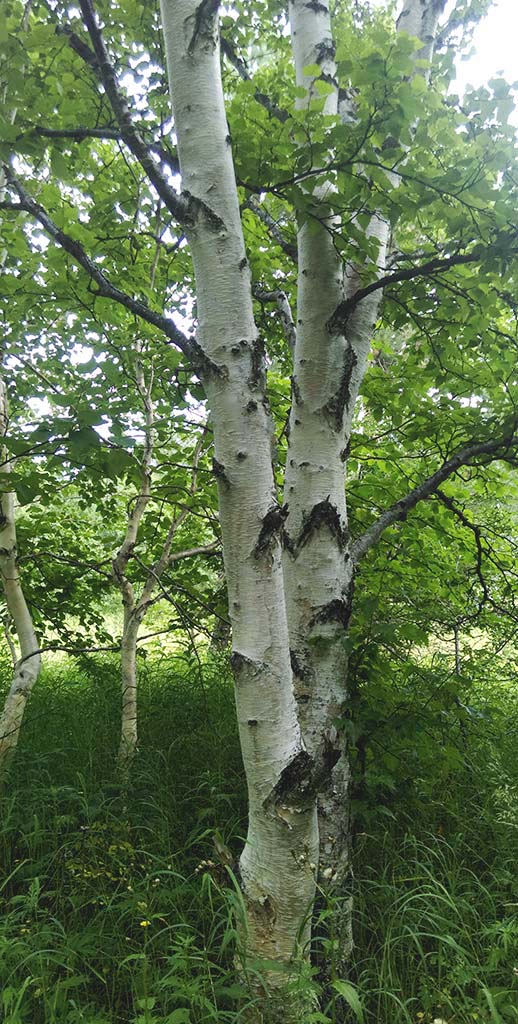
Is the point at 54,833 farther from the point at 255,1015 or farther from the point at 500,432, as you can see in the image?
the point at 500,432

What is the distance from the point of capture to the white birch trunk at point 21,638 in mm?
2656

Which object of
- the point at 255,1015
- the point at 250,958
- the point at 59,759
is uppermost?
the point at 59,759

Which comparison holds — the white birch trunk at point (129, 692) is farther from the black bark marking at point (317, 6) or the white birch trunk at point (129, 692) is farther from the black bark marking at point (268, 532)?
the black bark marking at point (317, 6)

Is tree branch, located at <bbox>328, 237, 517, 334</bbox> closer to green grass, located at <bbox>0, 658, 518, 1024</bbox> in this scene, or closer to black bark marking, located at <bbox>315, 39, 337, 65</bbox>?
black bark marking, located at <bbox>315, 39, 337, 65</bbox>

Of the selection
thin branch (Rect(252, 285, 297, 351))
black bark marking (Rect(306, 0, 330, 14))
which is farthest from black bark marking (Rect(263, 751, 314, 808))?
black bark marking (Rect(306, 0, 330, 14))

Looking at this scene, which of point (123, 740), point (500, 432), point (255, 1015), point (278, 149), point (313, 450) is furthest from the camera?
point (123, 740)

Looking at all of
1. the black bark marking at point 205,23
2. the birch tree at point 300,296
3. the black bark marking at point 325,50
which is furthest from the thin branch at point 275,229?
the black bark marking at point 205,23

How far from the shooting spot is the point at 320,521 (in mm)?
2086

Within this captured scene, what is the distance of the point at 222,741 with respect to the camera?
308 centimetres

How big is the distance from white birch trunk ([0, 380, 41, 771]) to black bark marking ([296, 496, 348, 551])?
147 centimetres

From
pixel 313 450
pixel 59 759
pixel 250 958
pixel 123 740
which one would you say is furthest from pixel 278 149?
pixel 59 759

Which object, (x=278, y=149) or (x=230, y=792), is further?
(x=230, y=792)

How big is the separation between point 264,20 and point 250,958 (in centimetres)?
510

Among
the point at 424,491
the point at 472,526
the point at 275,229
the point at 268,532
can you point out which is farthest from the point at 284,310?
the point at 268,532
